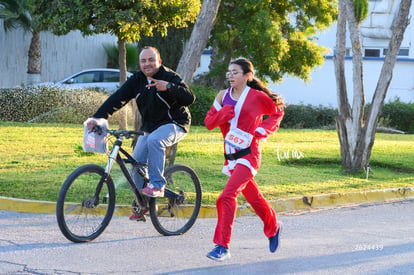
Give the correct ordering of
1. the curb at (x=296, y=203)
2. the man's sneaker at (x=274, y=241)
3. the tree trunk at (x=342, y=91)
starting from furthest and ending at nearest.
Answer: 1. the tree trunk at (x=342, y=91)
2. the curb at (x=296, y=203)
3. the man's sneaker at (x=274, y=241)

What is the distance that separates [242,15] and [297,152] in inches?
400

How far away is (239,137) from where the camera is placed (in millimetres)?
6945

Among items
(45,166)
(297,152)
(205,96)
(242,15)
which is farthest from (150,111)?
(242,15)

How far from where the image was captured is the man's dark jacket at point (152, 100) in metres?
7.63

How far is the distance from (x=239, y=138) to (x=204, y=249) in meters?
1.26

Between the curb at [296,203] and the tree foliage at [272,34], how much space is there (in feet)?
40.9

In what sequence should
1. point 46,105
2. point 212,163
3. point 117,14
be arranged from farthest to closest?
point 46,105 < point 212,163 < point 117,14

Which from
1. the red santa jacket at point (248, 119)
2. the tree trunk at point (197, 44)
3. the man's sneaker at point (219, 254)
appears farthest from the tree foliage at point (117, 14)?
the man's sneaker at point (219, 254)

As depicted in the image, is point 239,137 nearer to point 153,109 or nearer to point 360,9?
point 153,109

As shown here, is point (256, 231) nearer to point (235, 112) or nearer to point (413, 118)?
point (235, 112)

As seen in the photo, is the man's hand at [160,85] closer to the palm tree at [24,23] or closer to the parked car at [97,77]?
the parked car at [97,77]

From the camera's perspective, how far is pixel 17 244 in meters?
7.21

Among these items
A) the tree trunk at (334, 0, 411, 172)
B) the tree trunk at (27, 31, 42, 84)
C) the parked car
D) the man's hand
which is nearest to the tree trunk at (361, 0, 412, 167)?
the tree trunk at (334, 0, 411, 172)

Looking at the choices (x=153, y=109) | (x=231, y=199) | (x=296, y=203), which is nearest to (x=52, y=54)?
(x=296, y=203)
